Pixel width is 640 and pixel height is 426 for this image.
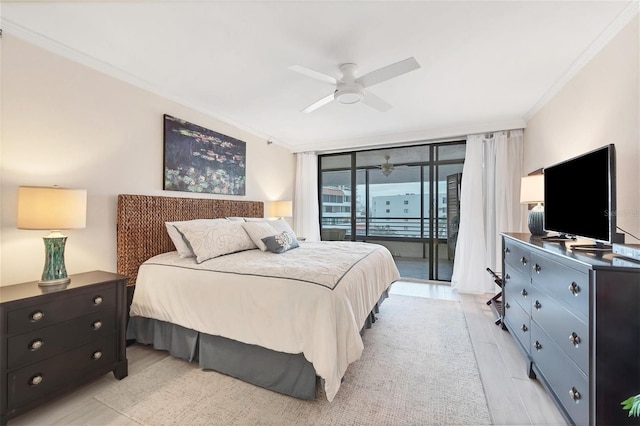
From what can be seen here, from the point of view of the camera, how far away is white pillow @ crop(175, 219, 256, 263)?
2449 mm

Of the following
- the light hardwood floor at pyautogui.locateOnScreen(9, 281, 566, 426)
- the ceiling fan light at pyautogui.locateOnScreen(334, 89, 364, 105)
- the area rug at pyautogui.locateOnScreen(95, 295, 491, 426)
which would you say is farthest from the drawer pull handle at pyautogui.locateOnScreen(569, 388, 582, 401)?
Answer: the ceiling fan light at pyautogui.locateOnScreen(334, 89, 364, 105)

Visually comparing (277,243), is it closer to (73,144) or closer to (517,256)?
(73,144)

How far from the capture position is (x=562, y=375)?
150cm

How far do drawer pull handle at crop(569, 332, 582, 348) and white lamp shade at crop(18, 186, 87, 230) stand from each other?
3.04 m

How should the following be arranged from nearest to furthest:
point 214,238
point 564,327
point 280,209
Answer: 1. point 564,327
2. point 214,238
3. point 280,209

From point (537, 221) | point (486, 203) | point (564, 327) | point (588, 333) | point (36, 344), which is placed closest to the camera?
point (588, 333)

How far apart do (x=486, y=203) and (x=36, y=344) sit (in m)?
4.94

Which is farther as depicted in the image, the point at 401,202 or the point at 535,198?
the point at 401,202

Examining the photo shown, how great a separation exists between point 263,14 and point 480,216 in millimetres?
3823

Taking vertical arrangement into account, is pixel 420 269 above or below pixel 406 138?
below

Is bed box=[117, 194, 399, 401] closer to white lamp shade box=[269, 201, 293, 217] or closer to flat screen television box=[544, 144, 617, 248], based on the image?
flat screen television box=[544, 144, 617, 248]

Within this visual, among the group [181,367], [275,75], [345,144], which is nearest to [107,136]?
[275,75]

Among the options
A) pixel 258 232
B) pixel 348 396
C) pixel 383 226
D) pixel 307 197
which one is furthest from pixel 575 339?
pixel 307 197

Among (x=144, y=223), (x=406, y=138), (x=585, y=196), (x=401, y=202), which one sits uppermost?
(x=406, y=138)
